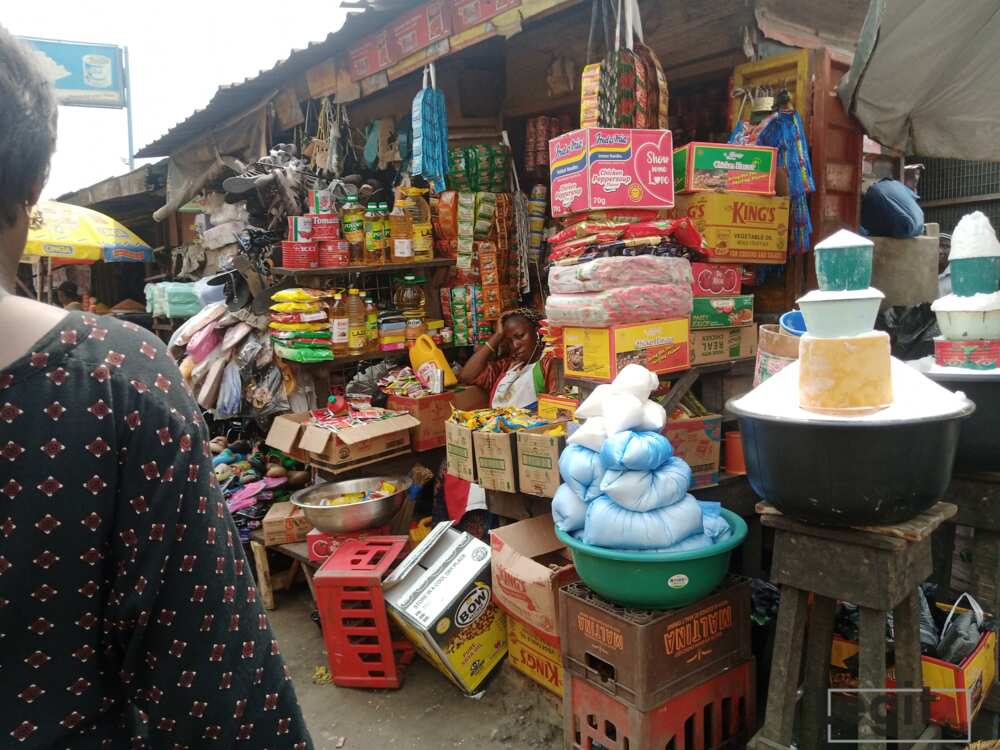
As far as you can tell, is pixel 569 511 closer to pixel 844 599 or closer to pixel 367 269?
pixel 844 599

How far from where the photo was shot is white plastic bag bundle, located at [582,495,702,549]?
252 centimetres

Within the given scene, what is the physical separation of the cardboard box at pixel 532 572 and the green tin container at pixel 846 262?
5.55 ft

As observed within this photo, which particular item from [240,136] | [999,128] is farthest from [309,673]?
[240,136]

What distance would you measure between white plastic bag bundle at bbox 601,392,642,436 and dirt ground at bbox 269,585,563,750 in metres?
1.51

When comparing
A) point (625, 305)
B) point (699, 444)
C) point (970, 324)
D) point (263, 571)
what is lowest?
point (263, 571)

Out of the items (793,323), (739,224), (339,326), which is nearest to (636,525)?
(793,323)

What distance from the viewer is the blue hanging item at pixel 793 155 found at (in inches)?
A: 153

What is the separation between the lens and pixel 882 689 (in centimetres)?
215

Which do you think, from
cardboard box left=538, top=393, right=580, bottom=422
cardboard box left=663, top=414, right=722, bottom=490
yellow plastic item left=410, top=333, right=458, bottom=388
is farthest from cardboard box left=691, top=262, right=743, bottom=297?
yellow plastic item left=410, top=333, right=458, bottom=388

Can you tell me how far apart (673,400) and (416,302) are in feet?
10.5

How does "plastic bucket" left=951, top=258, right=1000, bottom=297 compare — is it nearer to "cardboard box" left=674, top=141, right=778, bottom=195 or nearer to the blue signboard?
"cardboard box" left=674, top=141, right=778, bottom=195

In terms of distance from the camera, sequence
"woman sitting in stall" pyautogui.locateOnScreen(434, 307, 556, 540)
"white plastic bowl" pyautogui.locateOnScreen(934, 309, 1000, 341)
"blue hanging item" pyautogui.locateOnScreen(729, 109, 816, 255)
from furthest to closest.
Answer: "woman sitting in stall" pyautogui.locateOnScreen(434, 307, 556, 540) < "blue hanging item" pyautogui.locateOnScreen(729, 109, 816, 255) < "white plastic bowl" pyautogui.locateOnScreen(934, 309, 1000, 341)

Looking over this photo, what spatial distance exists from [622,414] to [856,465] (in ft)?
2.89

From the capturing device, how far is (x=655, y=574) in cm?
252
